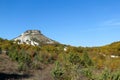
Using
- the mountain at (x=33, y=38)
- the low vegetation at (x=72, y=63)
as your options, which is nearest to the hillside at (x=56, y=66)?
the low vegetation at (x=72, y=63)

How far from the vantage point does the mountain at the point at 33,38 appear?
6174cm

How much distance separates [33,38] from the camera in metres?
62.4

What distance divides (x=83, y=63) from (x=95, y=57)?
20.4ft

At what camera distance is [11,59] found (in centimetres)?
3909

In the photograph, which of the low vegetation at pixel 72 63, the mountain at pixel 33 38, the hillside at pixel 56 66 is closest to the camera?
the low vegetation at pixel 72 63

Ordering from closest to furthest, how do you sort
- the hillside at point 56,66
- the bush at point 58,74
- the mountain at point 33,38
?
the hillside at point 56,66 < the bush at point 58,74 < the mountain at point 33,38

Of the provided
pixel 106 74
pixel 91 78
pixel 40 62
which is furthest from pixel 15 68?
pixel 106 74

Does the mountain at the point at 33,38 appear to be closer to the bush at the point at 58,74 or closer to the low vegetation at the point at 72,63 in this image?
the low vegetation at the point at 72,63

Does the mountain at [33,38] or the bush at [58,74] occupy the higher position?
the mountain at [33,38]

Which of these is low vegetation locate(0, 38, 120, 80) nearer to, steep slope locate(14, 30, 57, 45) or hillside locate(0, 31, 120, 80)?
hillside locate(0, 31, 120, 80)

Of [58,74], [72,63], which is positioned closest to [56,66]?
[58,74]

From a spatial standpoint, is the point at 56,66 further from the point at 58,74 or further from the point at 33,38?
the point at 33,38

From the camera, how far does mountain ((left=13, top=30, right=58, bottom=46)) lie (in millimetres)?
61737

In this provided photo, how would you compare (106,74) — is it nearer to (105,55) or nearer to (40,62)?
(40,62)
